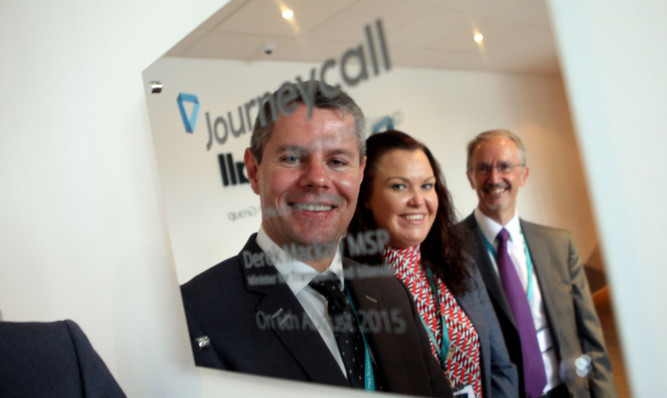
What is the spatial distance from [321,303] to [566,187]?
0.60m

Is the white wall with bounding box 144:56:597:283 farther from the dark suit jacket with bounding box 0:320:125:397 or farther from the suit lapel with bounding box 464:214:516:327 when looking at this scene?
the dark suit jacket with bounding box 0:320:125:397

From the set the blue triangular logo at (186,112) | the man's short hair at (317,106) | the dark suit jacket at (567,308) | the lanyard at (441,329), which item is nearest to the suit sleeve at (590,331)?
the dark suit jacket at (567,308)

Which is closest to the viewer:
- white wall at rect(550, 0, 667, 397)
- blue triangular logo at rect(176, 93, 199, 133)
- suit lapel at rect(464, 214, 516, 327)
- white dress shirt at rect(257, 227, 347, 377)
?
white wall at rect(550, 0, 667, 397)

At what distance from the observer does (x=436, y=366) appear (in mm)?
992

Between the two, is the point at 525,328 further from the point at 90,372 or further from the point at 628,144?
the point at 90,372

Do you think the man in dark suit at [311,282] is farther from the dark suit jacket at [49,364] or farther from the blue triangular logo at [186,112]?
the dark suit jacket at [49,364]

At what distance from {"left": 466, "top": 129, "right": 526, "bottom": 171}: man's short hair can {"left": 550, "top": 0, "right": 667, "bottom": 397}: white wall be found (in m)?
0.09

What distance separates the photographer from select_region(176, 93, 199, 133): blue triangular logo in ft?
4.73

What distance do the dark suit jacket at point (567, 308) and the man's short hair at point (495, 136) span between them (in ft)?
0.39

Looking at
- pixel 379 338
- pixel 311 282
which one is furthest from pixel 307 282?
pixel 379 338

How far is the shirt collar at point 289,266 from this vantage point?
1.21 m

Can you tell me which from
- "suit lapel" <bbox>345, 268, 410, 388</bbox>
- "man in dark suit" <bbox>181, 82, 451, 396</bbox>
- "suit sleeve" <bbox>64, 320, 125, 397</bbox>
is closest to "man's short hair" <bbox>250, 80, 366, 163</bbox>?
"man in dark suit" <bbox>181, 82, 451, 396</bbox>

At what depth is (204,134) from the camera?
1.43 meters

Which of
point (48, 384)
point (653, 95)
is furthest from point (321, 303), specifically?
point (48, 384)
